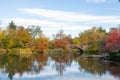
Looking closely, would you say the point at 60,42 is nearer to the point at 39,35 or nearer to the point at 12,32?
the point at 39,35

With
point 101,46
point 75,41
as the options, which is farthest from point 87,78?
point 75,41

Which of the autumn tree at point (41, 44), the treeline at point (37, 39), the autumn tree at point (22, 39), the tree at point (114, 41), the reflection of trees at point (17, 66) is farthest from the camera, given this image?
the autumn tree at point (41, 44)

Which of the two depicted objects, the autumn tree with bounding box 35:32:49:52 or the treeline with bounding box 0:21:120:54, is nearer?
the treeline with bounding box 0:21:120:54

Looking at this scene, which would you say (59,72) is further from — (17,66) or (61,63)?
(61,63)

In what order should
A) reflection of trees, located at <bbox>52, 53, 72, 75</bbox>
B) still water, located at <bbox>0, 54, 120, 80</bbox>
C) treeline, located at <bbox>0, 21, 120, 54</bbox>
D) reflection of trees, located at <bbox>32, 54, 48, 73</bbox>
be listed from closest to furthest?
1. still water, located at <bbox>0, 54, 120, 80</bbox>
2. reflection of trees, located at <bbox>52, 53, 72, 75</bbox>
3. reflection of trees, located at <bbox>32, 54, 48, 73</bbox>
4. treeline, located at <bbox>0, 21, 120, 54</bbox>

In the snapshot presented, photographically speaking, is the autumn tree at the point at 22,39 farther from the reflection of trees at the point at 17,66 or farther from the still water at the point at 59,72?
the still water at the point at 59,72

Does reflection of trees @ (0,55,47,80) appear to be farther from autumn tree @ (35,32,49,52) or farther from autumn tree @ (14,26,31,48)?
autumn tree @ (35,32,49,52)

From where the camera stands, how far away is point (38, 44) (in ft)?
241

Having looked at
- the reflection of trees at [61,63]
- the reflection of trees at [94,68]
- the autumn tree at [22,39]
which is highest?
the autumn tree at [22,39]

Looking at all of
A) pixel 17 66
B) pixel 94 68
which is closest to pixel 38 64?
pixel 17 66

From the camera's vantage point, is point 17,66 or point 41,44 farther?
point 41,44

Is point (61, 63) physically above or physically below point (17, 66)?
below

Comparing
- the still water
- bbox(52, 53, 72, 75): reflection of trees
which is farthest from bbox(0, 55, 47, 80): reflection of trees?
bbox(52, 53, 72, 75): reflection of trees

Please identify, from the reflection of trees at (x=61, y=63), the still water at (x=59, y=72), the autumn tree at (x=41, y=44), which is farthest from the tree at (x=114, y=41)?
the autumn tree at (x=41, y=44)
